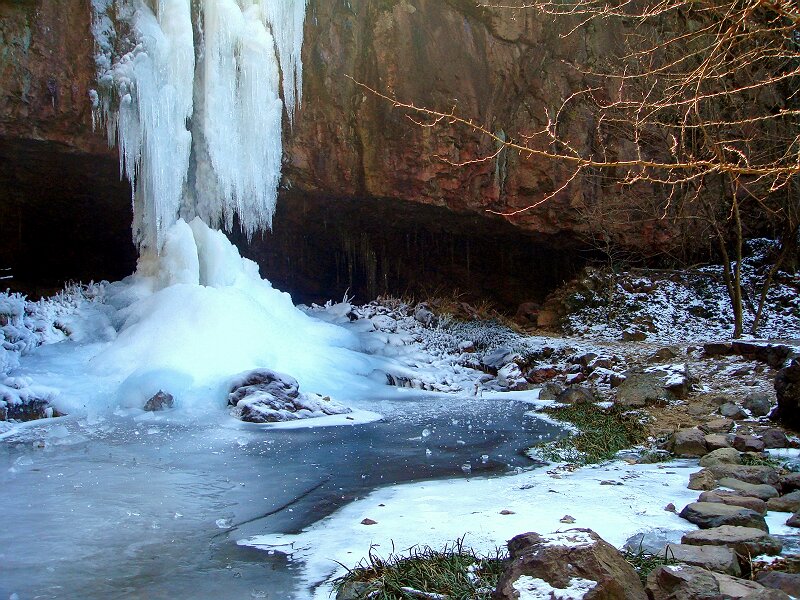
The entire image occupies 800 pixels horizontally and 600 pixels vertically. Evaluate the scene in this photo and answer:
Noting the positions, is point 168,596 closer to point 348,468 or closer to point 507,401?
point 348,468

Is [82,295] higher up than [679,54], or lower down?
lower down

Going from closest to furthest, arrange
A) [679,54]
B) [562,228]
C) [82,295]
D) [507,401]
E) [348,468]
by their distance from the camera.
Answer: [348,468], [507,401], [82,295], [679,54], [562,228]

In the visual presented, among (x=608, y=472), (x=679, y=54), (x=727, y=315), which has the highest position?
(x=679, y=54)

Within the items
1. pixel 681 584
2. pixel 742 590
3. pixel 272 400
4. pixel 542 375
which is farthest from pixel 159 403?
pixel 742 590

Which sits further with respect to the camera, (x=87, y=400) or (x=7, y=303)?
(x=7, y=303)

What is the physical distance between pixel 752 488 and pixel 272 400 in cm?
496

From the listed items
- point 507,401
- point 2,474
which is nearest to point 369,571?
point 2,474

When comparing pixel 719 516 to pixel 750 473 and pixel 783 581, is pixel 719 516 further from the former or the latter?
pixel 750 473

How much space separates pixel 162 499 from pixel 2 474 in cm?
145

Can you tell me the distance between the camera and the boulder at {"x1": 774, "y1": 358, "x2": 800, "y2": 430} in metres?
6.20

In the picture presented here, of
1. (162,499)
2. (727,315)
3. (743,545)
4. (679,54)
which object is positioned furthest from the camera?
(727,315)

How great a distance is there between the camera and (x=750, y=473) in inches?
174

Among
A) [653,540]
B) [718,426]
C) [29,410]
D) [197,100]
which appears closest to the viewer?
[653,540]

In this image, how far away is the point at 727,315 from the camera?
13.7 meters
